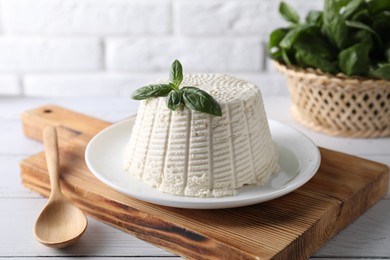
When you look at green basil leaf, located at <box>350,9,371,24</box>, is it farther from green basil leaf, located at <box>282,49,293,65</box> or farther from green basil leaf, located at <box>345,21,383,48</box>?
green basil leaf, located at <box>282,49,293,65</box>

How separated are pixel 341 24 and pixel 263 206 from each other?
0.50 metres

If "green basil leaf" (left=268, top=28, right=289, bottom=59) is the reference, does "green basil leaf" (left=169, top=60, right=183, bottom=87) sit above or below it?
above

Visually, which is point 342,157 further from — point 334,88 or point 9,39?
point 9,39

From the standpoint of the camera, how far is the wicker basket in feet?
4.18

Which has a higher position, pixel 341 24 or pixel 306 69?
pixel 341 24

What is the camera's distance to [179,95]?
938 millimetres

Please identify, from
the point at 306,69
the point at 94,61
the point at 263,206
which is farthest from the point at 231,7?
the point at 263,206

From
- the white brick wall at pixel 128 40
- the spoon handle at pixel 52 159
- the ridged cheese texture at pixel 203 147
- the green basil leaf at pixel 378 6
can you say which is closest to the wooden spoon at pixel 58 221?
the spoon handle at pixel 52 159

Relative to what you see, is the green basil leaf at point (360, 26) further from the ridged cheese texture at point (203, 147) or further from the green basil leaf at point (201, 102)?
the green basil leaf at point (201, 102)

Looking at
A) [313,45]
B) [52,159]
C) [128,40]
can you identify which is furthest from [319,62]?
[128,40]

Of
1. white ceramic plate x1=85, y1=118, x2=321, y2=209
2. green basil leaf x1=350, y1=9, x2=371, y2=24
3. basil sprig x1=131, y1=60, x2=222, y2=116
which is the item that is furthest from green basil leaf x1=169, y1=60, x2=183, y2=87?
green basil leaf x1=350, y1=9, x2=371, y2=24

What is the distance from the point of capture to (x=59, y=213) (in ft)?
3.17

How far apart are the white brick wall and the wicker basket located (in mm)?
541

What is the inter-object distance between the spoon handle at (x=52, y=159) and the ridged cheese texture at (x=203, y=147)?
0.47 feet
